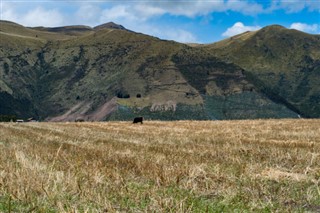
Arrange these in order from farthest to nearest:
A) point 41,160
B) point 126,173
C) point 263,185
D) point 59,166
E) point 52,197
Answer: point 41,160, point 59,166, point 126,173, point 263,185, point 52,197

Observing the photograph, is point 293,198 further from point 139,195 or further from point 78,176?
point 78,176

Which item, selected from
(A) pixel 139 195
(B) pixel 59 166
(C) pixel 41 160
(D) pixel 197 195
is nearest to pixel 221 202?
(D) pixel 197 195

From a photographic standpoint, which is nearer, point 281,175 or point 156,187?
point 156,187

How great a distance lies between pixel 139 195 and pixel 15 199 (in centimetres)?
205

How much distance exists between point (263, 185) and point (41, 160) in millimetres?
6169

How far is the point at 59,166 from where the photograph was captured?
11492 millimetres

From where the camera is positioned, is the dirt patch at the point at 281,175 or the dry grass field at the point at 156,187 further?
the dirt patch at the point at 281,175

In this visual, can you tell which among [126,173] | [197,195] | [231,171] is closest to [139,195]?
[197,195]

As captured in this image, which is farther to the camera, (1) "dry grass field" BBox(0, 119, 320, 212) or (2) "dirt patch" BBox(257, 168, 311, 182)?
(2) "dirt patch" BBox(257, 168, 311, 182)

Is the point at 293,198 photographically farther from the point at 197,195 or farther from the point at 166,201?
the point at 166,201

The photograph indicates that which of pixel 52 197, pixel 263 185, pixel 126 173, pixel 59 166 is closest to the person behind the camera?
pixel 52 197

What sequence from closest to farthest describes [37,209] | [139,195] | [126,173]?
[37,209], [139,195], [126,173]

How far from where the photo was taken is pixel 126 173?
35.1 feet

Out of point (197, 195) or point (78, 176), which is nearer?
point (197, 195)
